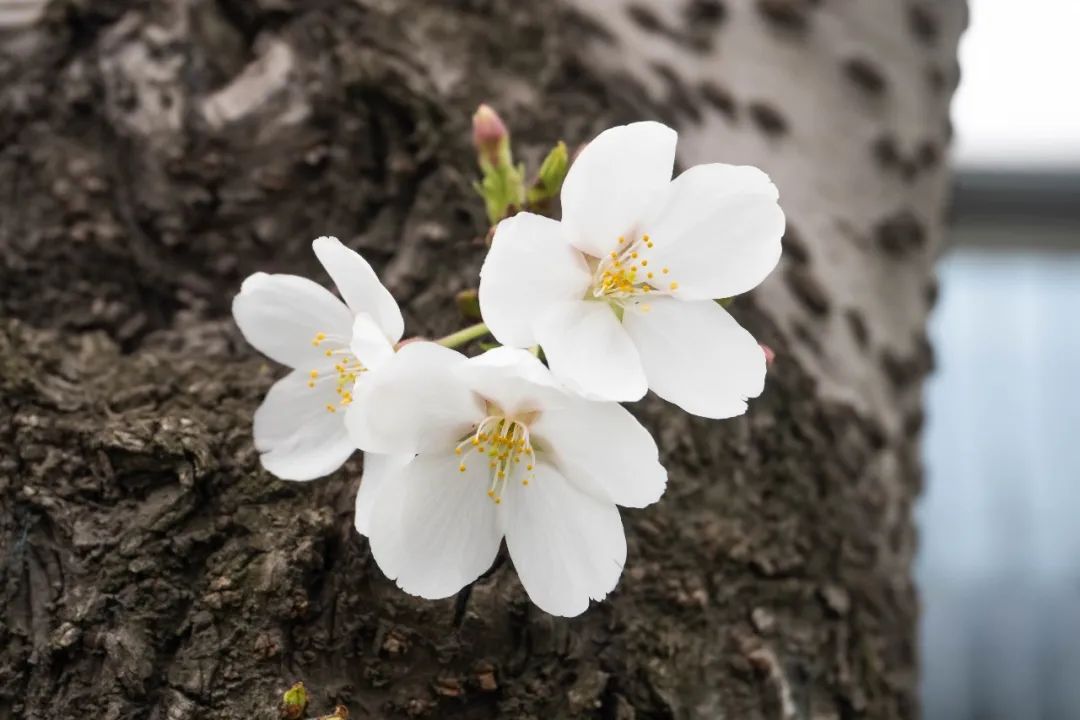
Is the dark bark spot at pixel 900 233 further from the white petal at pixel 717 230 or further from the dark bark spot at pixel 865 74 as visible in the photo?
the white petal at pixel 717 230

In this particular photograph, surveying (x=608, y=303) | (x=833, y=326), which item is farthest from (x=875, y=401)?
(x=608, y=303)

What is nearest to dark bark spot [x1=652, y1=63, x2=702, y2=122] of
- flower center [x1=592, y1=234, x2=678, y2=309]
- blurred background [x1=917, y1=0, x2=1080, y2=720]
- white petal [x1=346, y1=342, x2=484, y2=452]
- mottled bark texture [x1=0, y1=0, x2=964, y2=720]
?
mottled bark texture [x1=0, y1=0, x2=964, y2=720]

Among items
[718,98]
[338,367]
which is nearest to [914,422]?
[718,98]

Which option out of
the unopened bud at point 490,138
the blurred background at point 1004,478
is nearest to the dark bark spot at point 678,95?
the unopened bud at point 490,138

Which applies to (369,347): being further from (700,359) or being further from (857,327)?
(857,327)

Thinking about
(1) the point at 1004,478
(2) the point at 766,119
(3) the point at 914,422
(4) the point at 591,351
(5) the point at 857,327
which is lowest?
(1) the point at 1004,478

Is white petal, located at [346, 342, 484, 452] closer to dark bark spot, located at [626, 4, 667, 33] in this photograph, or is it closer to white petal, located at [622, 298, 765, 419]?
white petal, located at [622, 298, 765, 419]

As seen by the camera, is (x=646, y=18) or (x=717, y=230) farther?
(x=646, y=18)

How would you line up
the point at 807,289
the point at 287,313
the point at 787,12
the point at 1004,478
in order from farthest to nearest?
the point at 1004,478
the point at 787,12
the point at 807,289
the point at 287,313
